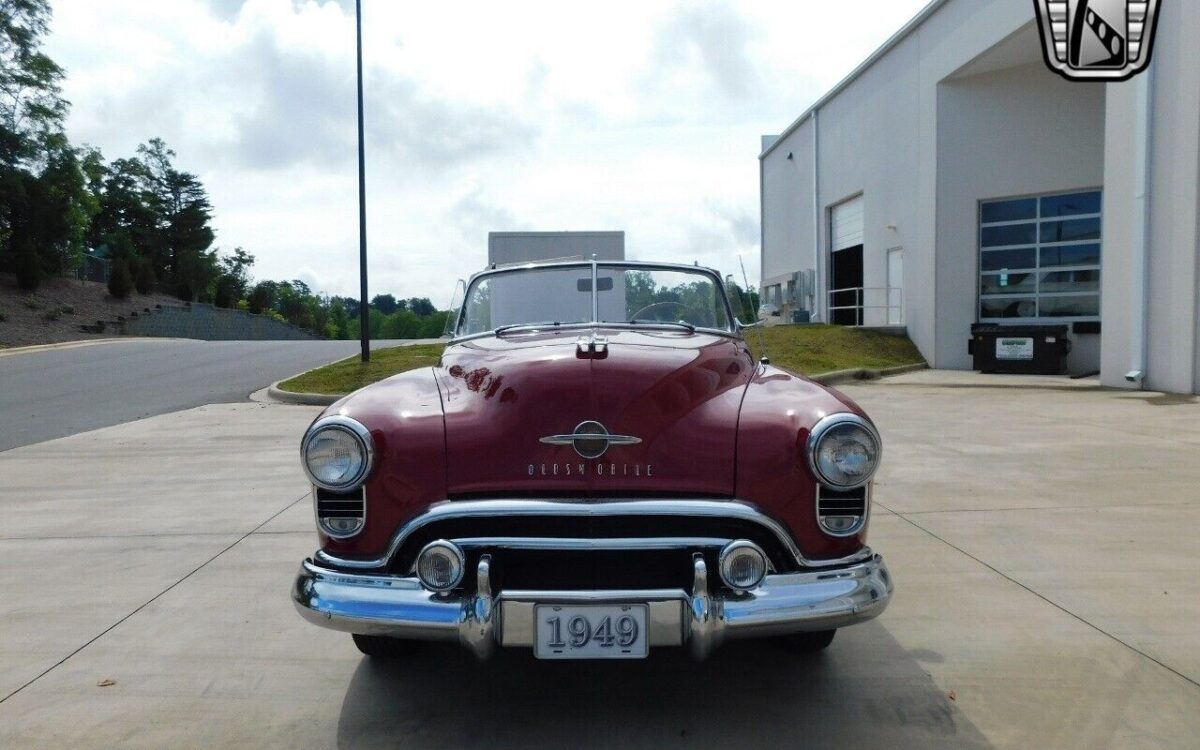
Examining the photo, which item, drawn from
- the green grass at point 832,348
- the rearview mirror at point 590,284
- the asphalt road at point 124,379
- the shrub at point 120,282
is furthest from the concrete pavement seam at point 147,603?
the shrub at point 120,282

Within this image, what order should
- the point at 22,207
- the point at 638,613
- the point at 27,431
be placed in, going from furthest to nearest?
the point at 22,207 < the point at 27,431 < the point at 638,613

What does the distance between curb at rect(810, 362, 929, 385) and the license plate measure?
12.3 m

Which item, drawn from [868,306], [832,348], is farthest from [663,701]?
[868,306]

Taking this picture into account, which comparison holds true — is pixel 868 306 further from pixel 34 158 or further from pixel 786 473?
pixel 34 158

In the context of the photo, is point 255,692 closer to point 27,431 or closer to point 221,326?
point 27,431

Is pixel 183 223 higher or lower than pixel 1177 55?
higher

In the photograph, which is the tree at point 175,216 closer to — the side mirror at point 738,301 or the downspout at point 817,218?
the downspout at point 817,218

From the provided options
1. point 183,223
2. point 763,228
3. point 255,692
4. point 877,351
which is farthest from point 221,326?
point 255,692

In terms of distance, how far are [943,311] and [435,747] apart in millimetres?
16941

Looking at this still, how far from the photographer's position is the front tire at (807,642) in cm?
316

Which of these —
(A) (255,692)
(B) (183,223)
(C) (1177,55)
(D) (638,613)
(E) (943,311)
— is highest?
(B) (183,223)

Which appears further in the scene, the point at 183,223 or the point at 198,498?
the point at 183,223

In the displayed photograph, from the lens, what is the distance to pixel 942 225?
57.9ft

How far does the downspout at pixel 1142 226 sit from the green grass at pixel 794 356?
465 cm
